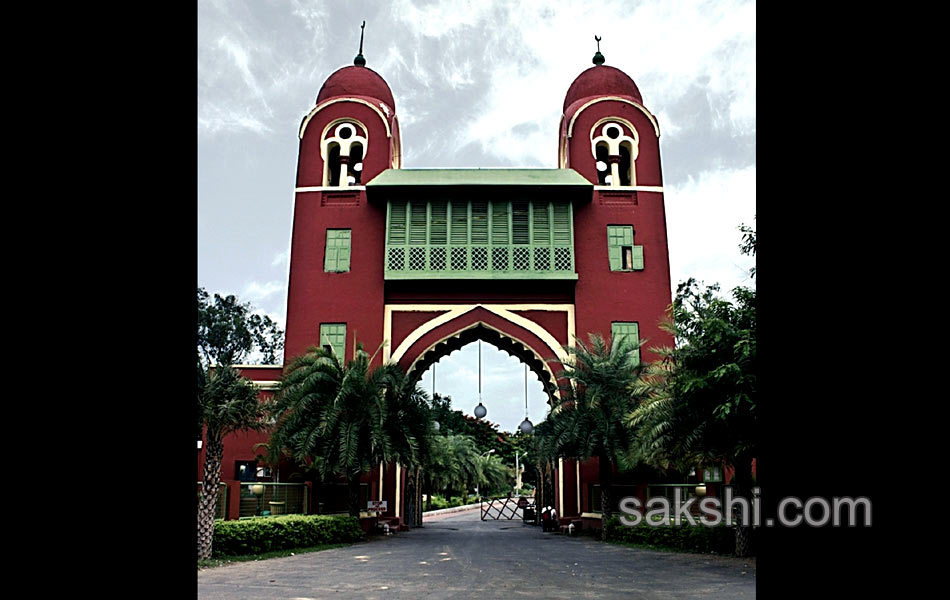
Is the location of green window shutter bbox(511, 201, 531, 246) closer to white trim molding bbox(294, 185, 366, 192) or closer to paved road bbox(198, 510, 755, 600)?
white trim molding bbox(294, 185, 366, 192)

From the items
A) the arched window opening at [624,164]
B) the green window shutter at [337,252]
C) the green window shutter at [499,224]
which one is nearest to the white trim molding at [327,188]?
the green window shutter at [337,252]

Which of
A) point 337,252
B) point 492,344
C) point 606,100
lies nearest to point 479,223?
point 492,344

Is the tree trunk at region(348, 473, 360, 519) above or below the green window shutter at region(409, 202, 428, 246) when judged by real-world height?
below

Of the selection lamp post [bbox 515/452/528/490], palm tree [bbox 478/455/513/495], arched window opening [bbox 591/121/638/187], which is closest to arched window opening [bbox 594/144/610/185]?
arched window opening [bbox 591/121/638/187]

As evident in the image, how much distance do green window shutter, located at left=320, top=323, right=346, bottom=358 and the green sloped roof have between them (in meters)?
4.81

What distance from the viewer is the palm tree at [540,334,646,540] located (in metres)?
20.7

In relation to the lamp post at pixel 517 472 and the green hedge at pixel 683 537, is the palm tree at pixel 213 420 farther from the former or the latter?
the lamp post at pixel 517 472

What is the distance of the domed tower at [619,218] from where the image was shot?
2606 cm

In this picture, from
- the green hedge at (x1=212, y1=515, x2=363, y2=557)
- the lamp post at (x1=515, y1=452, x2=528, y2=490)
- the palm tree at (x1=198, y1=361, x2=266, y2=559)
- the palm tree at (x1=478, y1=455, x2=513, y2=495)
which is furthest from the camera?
the lamp post at (x1=515, y1=452, x2=528, y2=490)

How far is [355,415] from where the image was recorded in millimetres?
20219
